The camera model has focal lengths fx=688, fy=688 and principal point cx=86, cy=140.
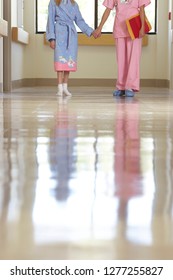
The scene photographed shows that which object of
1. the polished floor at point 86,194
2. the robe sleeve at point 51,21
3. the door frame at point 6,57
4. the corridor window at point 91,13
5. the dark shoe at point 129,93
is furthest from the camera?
the corridor window at point 91,13

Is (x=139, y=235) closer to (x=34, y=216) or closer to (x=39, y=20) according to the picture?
(x=34, y=216)

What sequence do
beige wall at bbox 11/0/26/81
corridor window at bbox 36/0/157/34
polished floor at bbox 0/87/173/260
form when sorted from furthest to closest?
corridor window at bbox 36/0/157/34 → beige wall at bbox 11/0/26/81 → polished floor at bbox 0/87/173/260

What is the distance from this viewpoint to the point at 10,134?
362 cm

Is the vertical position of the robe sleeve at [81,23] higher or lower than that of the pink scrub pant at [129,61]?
higher

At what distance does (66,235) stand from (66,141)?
185cm

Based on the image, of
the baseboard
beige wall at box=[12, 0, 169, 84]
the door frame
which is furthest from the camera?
the baseboard

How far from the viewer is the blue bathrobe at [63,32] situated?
8.51 meters

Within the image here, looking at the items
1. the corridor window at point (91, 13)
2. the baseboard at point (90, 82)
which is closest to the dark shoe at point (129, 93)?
the baseboard at point (90, 82)

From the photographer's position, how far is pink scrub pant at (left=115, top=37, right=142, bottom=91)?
27.9ft

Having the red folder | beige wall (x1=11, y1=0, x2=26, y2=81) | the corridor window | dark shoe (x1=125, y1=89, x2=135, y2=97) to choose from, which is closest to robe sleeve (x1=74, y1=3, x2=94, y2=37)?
the red folder

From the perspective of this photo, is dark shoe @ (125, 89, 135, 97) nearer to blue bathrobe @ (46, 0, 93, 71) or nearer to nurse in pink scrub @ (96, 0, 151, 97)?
nurse in pink scrub @ (96, 0, 151, 97)

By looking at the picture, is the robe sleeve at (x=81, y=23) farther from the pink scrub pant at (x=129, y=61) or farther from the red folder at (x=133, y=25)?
the red folder at (x=133, y=25)

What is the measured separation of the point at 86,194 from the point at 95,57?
1232 centimetres

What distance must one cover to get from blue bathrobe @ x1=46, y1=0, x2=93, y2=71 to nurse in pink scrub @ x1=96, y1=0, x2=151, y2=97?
38cm
